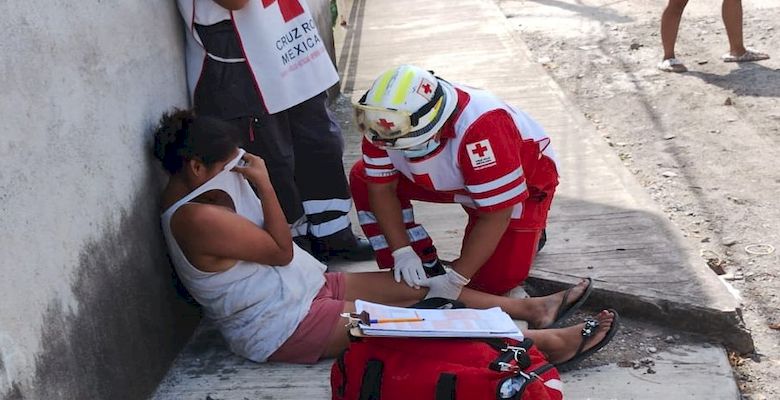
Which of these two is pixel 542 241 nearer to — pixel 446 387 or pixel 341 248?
pixel 341 248

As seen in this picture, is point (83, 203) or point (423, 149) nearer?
point (83, 203)

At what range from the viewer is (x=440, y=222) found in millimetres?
4199

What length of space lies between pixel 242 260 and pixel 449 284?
0.73 m

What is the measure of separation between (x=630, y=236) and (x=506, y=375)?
166 centimetres

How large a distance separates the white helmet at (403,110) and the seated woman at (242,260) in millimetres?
419

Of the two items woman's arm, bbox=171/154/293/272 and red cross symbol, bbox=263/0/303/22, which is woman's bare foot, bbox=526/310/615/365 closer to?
woman's arm, bbox=171/154/293/272

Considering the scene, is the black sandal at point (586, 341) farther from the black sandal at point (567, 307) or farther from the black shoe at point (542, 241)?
the black shoe at point (542, 241)

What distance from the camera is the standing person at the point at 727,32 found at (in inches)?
266

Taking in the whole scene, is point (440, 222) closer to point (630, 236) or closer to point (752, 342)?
point (630, 236)

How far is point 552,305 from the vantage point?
3242 millimetres

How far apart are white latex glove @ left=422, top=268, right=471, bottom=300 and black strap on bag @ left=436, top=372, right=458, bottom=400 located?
797 millimetres

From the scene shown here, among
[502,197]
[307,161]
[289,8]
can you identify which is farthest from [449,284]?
[289,8]

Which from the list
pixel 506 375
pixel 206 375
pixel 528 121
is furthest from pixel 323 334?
pixel 528 121

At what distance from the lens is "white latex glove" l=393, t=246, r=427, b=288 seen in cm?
327
